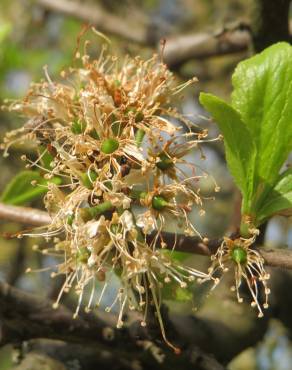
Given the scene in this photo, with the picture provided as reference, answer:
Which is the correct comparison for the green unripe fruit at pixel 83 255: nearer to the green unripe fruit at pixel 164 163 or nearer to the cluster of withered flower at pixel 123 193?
the cluster of withered flower at pixel 123 193

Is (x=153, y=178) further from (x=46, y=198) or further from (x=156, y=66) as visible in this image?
(x=156, y=66)

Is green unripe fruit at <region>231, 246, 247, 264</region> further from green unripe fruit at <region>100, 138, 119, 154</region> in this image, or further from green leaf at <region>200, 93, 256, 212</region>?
green unripe fruit at <region>100, 138, 119, 154</region>

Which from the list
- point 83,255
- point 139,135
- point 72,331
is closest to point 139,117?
point 139,135

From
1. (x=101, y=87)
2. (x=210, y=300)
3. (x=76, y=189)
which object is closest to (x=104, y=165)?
(x=76, y=189)

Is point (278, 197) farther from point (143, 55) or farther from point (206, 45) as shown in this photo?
point (143, 55)

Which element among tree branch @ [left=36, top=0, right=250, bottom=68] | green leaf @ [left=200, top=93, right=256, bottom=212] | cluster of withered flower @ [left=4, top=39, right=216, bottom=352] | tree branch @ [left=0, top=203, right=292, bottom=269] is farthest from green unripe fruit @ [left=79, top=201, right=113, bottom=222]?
tree branch @ [left=36, top=0, right=250, bottom=68]

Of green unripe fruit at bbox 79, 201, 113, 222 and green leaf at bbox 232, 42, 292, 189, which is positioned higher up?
green leaf at bbox 232, 42, 292, 189
